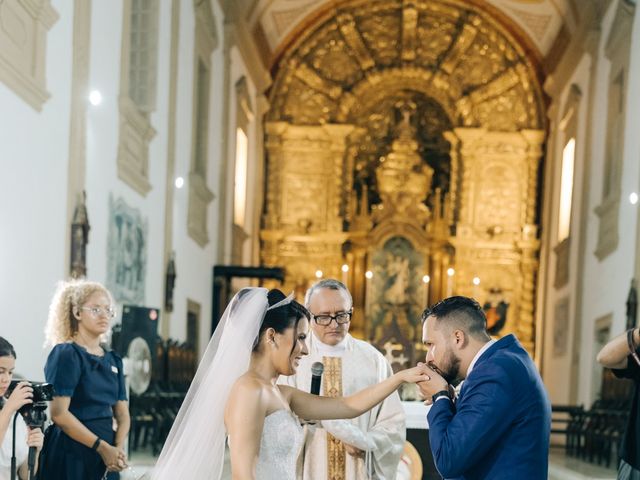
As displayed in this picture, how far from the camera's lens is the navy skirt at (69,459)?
16.9ft

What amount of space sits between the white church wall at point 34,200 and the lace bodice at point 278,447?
411 cm

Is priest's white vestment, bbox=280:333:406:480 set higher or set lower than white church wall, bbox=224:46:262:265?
lower

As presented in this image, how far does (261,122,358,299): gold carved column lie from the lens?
Answer: 21.3 metres

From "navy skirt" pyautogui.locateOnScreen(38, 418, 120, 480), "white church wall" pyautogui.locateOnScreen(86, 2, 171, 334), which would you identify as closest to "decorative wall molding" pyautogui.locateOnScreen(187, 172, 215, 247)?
"white church wall" pyautogui.locateOnScreen(86, 2, 171, 334)

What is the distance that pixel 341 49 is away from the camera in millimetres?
22094

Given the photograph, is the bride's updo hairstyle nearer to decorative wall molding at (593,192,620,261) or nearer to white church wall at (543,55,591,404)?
decorative wall molding at (593,192,620,261)

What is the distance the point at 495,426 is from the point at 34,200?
17.8ft

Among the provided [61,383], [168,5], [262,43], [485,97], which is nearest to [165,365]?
[168,5]

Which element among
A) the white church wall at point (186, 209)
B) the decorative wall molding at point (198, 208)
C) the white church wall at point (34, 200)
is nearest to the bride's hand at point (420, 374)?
the white church wall at point (34, 200)

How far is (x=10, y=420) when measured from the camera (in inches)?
189

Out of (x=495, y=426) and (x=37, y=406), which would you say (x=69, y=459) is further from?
(x=495, y=426)

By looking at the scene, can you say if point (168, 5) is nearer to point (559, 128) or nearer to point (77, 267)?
point (77, 267)

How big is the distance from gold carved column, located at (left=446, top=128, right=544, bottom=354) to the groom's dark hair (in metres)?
17.4

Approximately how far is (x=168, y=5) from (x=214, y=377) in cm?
999
